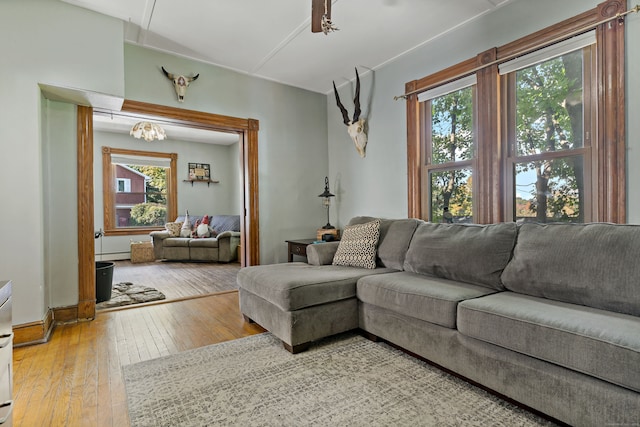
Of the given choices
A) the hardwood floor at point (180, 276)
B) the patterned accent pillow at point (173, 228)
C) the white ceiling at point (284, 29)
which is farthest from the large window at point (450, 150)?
the patterned accent pillow at point (173, 228)

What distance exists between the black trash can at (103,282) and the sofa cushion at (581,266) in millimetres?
3752

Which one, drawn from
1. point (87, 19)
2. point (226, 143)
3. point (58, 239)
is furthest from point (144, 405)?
point (226, 143)

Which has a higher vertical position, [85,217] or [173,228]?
[85,217]

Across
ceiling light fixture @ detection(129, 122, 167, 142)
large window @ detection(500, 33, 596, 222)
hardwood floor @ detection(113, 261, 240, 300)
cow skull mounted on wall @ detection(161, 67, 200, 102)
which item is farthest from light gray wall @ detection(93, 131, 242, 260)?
large window @ detection(500, 33, 596, 222)

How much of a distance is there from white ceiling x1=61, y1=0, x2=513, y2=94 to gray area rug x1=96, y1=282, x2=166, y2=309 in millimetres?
2569

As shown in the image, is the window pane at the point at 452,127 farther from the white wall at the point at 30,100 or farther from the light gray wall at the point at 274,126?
the white wall at the point at 30,100

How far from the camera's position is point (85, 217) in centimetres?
299

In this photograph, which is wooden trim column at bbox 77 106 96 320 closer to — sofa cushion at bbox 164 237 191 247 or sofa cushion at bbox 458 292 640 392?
sofa cushion at bbox 458 292 640 392

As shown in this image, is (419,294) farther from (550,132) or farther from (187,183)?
(187,183)

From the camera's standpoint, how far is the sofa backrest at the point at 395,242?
2.81 m

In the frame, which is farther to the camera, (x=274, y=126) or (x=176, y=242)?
(x=176, y=242)

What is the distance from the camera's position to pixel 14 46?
240 cm

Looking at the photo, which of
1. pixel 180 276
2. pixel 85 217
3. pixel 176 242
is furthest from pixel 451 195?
pixel 176 242

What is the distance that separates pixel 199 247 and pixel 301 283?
4605 millimetres
